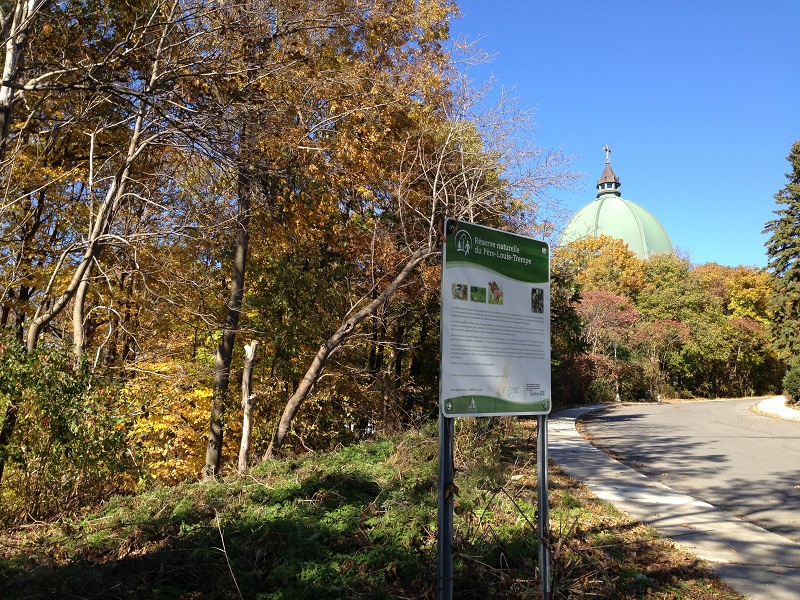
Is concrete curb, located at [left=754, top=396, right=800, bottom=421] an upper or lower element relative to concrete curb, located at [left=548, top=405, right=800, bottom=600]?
upper

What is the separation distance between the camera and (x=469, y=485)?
6766mm

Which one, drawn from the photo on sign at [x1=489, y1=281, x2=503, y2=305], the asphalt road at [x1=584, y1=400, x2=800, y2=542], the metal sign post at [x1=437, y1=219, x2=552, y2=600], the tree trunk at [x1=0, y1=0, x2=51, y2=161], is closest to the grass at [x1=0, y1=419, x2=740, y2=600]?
the metal sign post at [x1=437, y1=219, x2=552, y2=600]

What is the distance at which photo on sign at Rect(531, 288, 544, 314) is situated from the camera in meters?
4.02

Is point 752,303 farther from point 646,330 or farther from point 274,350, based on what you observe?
point 274,350

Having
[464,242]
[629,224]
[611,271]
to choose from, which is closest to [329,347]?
[464,242]

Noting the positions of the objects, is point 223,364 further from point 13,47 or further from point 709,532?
point 709,532

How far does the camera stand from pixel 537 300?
4.06m

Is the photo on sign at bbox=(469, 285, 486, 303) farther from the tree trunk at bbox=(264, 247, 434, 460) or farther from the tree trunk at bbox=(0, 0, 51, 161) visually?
the tree trunk at bbox=(264, 247, 434, 460)

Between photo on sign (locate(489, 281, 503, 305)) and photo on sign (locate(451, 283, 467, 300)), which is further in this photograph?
photo on sign (locate(489, 281, 503, 305))

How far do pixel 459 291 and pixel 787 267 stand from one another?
34430mm

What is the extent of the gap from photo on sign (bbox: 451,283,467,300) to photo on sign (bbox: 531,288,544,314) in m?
0.66

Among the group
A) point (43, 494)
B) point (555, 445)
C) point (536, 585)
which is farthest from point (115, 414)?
point (555, 445)

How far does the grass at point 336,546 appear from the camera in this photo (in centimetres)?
433

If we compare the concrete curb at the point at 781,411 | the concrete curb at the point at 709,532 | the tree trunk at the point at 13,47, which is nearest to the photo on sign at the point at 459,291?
the concrete curb at the point at 709,532
